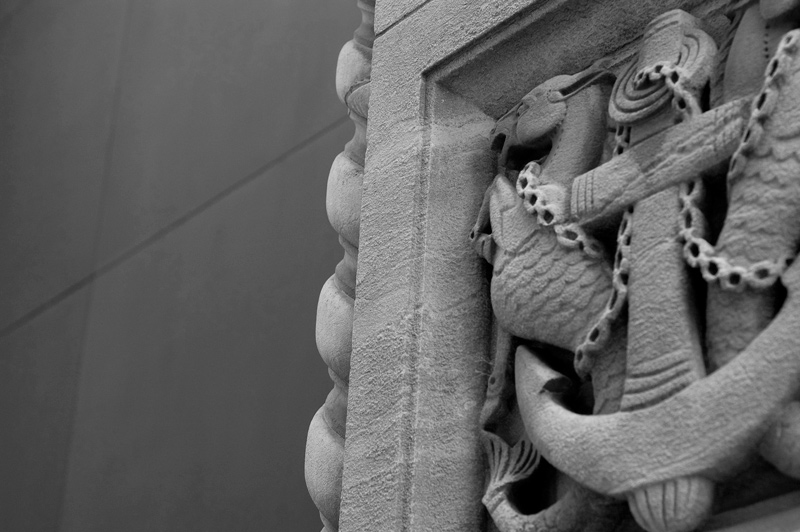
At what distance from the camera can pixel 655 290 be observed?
4.78 feet

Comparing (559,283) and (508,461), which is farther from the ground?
(559,283)

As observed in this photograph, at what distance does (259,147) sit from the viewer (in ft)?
9.54

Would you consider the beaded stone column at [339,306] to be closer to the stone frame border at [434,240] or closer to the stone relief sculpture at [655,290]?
the stone frame border at [434,240]

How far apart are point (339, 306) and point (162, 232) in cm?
113

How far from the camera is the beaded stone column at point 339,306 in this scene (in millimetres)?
1929

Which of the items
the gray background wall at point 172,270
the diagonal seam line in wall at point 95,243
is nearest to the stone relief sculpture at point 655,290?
the gray background wall at point 172,270

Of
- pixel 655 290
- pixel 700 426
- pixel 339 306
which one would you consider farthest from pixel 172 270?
pixel 700 426

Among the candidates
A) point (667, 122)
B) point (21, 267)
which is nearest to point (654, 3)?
point (667, 122)

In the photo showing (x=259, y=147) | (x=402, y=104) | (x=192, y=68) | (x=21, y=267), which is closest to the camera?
(x=402, y=104)

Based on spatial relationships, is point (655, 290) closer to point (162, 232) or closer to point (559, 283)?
point (559, 283)

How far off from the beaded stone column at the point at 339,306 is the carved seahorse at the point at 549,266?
Result: 0.33m

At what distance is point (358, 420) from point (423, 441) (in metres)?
0.12

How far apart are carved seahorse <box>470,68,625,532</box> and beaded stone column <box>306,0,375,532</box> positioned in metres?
0.33

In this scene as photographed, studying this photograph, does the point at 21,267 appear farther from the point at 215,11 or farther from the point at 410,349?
the point at 410,349
